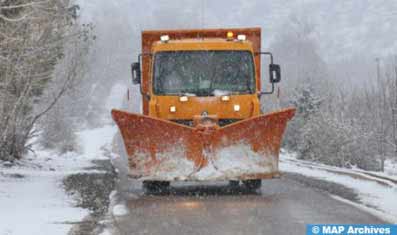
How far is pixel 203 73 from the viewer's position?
14242mm

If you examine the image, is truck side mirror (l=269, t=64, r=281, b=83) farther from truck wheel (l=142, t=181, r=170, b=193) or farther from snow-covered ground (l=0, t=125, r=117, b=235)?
snow-covered ground (l=0, t=125, r=117, b=235)

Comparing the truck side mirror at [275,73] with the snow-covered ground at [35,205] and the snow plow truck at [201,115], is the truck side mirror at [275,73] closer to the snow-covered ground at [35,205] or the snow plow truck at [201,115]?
the snow plow truck at [201,115]

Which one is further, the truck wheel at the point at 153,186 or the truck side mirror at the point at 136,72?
the truck side mirror at the point at 136,72

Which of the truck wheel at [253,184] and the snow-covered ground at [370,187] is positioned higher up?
the truck wheel at [253,184]

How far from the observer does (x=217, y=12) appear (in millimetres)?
128250

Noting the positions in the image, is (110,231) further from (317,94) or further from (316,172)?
(317,94)

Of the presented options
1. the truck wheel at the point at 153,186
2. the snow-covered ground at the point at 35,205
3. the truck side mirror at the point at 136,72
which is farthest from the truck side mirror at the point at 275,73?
the snow-covered ground at the point at 35,205

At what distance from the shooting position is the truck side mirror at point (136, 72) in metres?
14.9

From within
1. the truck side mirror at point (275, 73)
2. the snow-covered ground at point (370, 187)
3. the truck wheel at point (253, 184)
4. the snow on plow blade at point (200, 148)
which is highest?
the truck side mirror at point (275, 73)

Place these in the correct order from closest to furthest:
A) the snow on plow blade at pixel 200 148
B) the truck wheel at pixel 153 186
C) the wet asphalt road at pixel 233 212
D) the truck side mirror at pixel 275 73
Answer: the wet asphalt road at pixel 233 212 < the snow on plow blade at pixel 200 148 < the truck wheel at pixel 153 186 < the truck side mirror at pixel 275 73

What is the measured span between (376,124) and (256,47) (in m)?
28.6

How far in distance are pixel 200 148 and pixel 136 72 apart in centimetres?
262

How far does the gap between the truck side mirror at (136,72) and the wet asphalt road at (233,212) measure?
2033 millimetres

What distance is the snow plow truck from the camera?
13.0 m
